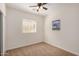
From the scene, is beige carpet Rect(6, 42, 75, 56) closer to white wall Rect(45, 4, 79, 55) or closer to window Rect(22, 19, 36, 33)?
white wall Rect(45, 4, 79, 55)

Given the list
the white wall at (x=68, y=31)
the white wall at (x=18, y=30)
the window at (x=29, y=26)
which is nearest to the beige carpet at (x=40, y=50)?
the white wall at (x=18, y=30)

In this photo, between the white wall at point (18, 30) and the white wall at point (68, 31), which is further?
the white wall at point (68, 31)

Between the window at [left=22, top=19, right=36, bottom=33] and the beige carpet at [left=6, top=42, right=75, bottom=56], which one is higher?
the window at [left=22, top=19, right=36, bottom=33]

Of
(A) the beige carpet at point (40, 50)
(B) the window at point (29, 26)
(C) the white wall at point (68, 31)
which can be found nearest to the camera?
(B) the window at point (29, 26)

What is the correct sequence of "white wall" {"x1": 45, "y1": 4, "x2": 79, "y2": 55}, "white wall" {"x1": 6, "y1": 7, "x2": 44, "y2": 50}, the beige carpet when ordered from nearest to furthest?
1. "white wall" {"x1": 6, "y1": 7, "x2": 44, "y2": 50}
2. the beige carpet
3. "white wall" {"x1": 45, "y1": 4, "x2": 79, "y2": 55}

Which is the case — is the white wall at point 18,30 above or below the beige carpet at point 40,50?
above

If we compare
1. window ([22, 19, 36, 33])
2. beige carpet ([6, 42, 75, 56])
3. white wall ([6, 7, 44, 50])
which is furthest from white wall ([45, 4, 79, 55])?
window ([22, 19, 36, 33])

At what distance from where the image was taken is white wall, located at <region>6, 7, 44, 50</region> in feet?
7.73

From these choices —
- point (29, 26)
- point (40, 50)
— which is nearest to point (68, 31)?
point (40, 50)

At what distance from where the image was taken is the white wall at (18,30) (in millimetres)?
2356

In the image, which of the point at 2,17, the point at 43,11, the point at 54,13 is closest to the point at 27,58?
the point at 2,17

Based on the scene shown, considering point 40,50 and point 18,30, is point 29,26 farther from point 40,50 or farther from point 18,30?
point 40,50

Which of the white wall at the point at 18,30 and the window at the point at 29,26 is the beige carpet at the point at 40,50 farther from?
the window at the point at 29,26

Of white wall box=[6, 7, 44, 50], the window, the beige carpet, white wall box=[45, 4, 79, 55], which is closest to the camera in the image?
white wall box=[6, 7, 44, 50]
